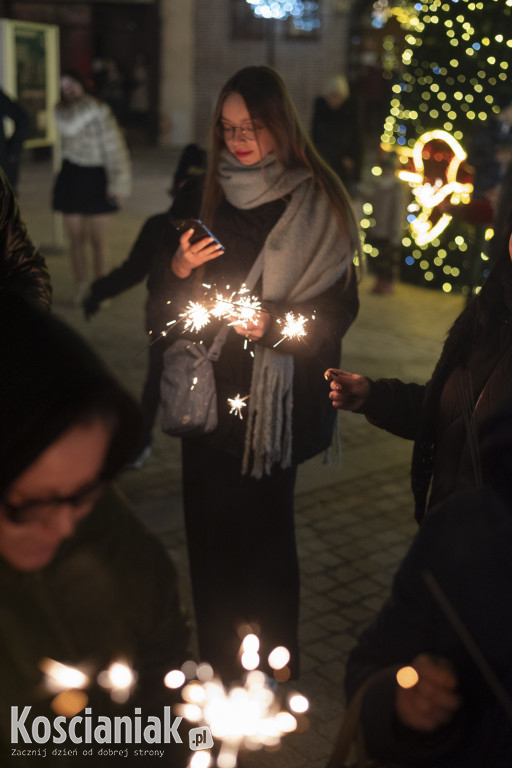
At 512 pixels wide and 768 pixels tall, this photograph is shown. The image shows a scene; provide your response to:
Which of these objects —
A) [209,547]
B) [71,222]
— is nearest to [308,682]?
[209,547]

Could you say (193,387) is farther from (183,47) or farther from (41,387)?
(183,47)

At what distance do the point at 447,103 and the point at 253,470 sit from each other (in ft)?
26.3

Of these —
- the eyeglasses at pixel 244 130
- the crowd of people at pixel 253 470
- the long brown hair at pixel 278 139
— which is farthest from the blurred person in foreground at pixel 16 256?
the eyeglasses at pixel 244 130

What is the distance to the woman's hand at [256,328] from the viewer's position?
3145 mm

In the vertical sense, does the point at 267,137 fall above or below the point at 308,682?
above

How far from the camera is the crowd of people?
57.2 inches

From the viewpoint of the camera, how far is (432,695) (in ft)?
5.11

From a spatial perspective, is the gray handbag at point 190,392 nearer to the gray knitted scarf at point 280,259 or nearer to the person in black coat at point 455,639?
the gray knitted scarf at point 280,259

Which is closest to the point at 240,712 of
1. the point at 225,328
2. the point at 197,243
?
the point at 225,328

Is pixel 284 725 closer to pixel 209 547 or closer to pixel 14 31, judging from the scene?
pixel 209 547

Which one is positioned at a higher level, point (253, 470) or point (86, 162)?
point (86, 162)

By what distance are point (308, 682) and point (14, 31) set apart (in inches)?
409

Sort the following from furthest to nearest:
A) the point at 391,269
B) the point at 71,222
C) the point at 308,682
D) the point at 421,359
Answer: the point at 391,269 < the point at 71,222 < the point at 421,359 < the point at 308,682

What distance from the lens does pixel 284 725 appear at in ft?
8.33
